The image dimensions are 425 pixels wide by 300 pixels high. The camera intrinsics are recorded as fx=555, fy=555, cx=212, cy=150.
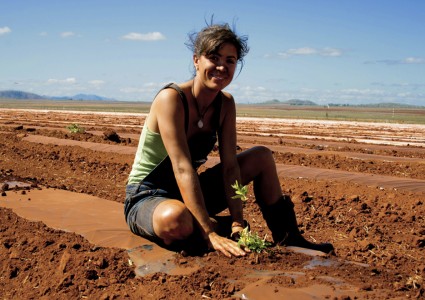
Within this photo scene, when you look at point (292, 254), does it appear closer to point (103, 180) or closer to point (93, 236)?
point (93, 236)

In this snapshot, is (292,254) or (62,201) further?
(62,201)

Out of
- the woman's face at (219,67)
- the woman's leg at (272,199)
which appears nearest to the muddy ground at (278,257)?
the woman's leg at (272,199)

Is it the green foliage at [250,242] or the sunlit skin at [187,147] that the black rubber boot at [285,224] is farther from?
the green foliage at [250,242]

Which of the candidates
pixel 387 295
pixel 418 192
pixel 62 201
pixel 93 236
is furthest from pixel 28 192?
pixel 418 192

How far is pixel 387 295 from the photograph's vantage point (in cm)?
282

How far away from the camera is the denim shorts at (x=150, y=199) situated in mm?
3684

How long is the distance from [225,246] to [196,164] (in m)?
0.80

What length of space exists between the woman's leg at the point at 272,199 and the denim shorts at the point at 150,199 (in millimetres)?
215

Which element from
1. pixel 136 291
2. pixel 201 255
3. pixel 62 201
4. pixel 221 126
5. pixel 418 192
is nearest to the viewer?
pixel 136 291

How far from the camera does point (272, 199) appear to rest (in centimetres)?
405

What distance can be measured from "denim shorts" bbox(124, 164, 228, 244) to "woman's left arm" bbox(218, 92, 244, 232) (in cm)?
14

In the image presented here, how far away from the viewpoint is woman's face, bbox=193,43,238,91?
3.62 metres

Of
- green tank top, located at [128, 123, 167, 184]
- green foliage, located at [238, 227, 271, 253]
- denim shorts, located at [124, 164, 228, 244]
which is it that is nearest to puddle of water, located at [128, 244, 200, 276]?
denim shorts, located at [124, 164, 228, 244]

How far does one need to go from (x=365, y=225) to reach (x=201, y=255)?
8.40 feet
